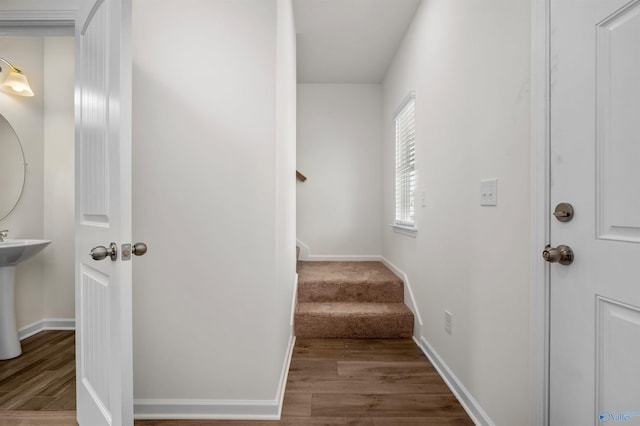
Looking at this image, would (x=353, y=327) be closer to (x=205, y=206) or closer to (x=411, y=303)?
(x=411, y=303)

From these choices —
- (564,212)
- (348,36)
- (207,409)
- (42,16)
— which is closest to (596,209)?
(564,212)

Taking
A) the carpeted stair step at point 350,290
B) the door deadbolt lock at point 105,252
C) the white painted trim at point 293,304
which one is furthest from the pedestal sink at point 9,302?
the carpeted stair step at point 350,290

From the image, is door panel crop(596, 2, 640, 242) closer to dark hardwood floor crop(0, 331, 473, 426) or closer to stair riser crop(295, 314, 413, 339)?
dark hardwood floor crop(0, 331, 473, 426)

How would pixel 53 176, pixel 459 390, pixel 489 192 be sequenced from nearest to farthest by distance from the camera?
pixel 489 192 → pixel 459 390 → pixel 53 176

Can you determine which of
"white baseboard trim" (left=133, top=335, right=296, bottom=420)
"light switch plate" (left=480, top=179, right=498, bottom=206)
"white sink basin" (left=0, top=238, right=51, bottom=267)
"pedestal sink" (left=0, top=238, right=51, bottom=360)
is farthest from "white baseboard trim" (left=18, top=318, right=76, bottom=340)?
"light switch plate" (left=480, top=179, right=498, bottom=206)

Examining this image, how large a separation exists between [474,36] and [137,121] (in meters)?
1.78

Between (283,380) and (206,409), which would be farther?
(283,380)

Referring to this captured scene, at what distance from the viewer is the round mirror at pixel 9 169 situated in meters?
2.39

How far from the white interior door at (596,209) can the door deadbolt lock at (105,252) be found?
151cm

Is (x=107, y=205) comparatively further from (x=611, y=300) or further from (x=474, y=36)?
(x=474, y=36)

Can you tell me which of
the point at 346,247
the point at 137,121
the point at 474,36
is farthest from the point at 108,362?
the point at 346,247

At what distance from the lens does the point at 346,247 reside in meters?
4.07

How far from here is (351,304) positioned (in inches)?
110

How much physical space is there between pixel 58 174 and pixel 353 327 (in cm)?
284
